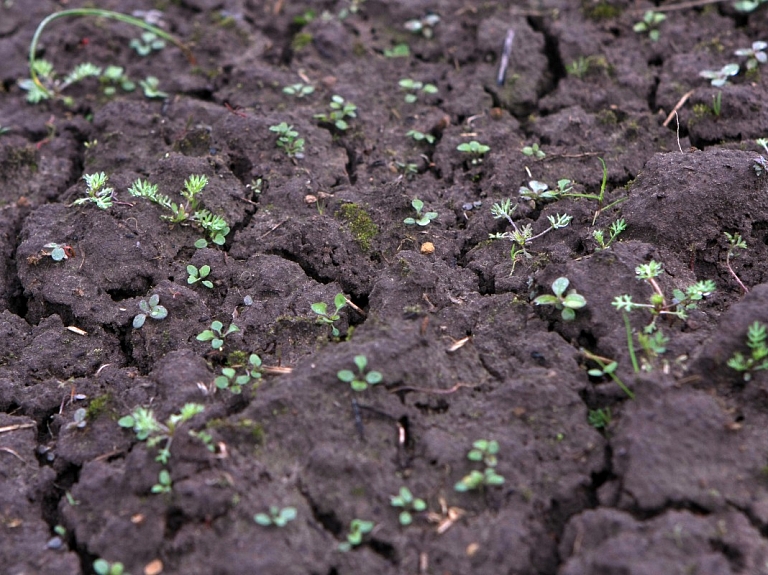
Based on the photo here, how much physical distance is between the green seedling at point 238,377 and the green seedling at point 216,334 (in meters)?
0.13

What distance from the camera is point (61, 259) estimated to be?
2.87m

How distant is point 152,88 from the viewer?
3631 mm

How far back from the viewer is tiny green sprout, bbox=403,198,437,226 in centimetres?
296

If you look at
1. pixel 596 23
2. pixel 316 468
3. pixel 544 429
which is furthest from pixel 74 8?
pixel 544 429

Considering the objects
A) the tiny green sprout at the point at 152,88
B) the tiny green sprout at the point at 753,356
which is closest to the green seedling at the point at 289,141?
the tiny green sprout at the point at 152,88

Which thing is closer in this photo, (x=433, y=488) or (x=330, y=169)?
(x=433, y=488)

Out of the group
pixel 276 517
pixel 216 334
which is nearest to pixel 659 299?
pixel 276 517

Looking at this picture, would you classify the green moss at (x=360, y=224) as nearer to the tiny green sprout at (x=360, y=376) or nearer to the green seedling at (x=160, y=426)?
the tiny green sprout at (x=360, y=376)

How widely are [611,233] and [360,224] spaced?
0.93m

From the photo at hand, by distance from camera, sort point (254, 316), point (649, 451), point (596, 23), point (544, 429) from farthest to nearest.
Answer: point (596, 23), point (254, 316), point (544, 429), point (649, 451)

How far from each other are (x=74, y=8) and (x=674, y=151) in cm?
315

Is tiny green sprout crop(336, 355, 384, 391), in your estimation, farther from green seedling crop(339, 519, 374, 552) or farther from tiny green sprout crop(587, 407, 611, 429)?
tiny green sprout crop(587, 407, 611, 429)

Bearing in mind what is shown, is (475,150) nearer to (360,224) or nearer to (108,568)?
(360,224)

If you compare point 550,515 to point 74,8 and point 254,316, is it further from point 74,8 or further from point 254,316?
point 74,8
